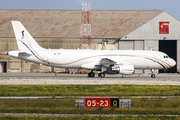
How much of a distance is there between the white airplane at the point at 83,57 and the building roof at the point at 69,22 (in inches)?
942

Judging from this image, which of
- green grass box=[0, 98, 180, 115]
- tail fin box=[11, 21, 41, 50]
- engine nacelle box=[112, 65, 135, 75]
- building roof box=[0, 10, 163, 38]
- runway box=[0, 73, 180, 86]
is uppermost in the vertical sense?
building roof box=[0, 10, 163, 38]

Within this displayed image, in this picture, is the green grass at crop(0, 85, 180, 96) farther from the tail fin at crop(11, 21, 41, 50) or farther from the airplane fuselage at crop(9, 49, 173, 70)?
the tail fin at crop(11, 21, 41, 50)

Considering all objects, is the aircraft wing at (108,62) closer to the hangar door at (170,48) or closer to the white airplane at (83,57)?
the white airplane at (83,57)

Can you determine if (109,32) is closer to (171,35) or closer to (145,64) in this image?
(171,35)

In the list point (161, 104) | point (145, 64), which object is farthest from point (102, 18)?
point (161, 104)

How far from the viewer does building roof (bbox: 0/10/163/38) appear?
3231 inches

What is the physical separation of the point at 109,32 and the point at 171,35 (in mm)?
14143

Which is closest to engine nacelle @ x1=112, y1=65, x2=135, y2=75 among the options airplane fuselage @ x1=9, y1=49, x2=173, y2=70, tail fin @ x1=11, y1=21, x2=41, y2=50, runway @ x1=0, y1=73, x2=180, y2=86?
runway @ x1=0, y1=73, x2=180, y2=86

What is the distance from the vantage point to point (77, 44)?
3125 inches

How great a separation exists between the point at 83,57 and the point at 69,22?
3472 cm

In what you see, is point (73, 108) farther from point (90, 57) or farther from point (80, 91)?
point (90, 57)

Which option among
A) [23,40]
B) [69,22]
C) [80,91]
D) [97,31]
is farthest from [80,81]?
[69,22]

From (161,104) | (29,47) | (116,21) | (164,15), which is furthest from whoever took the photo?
(116,21)

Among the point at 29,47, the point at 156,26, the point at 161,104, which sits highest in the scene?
the point at 156,26
